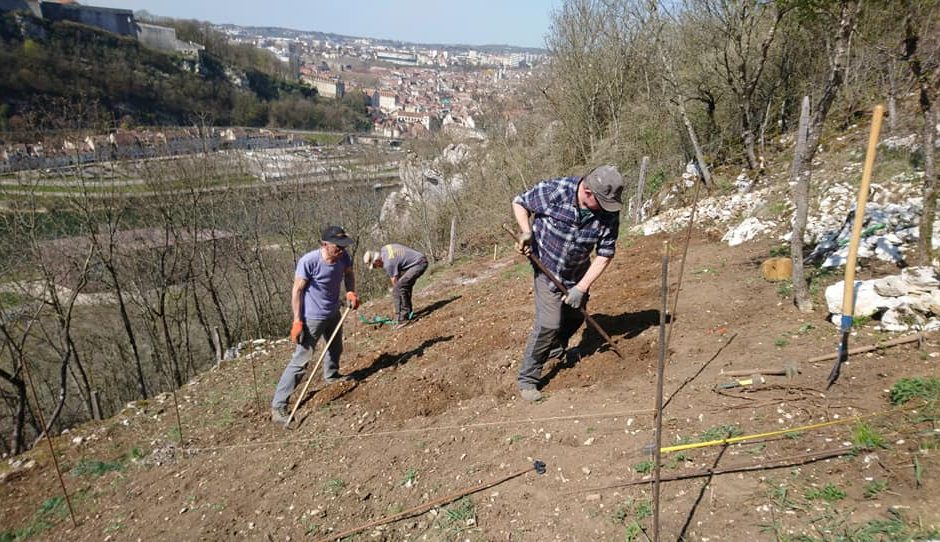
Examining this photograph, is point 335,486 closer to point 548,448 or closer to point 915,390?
point 548,448

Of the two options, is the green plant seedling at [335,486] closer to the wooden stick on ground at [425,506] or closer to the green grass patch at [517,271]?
the wooden stick on ground at [425,506]

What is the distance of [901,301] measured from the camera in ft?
12.8

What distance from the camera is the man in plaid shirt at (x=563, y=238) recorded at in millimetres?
3878


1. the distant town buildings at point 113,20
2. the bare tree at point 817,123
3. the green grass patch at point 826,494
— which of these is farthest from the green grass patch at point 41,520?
the distant town buildings at point 113,20

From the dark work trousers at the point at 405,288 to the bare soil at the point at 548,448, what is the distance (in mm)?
1452

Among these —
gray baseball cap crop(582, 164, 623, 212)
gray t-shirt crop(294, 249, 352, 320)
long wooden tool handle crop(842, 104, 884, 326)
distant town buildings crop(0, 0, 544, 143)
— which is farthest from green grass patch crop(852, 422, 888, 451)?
distant town buildings crop(0, 0, 544, 143)

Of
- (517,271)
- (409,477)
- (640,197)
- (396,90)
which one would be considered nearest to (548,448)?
(409,477)

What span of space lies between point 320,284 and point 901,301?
492 cm

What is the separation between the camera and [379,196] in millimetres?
23203

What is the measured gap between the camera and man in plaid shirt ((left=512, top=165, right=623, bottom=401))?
3.88 metres

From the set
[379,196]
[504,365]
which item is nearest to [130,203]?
[379,196]

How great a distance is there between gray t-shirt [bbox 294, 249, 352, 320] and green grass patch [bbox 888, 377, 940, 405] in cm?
444

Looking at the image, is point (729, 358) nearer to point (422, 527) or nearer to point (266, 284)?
point (422, 527)

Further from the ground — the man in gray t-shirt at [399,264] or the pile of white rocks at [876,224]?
the pile of white rocks at [876,224]
